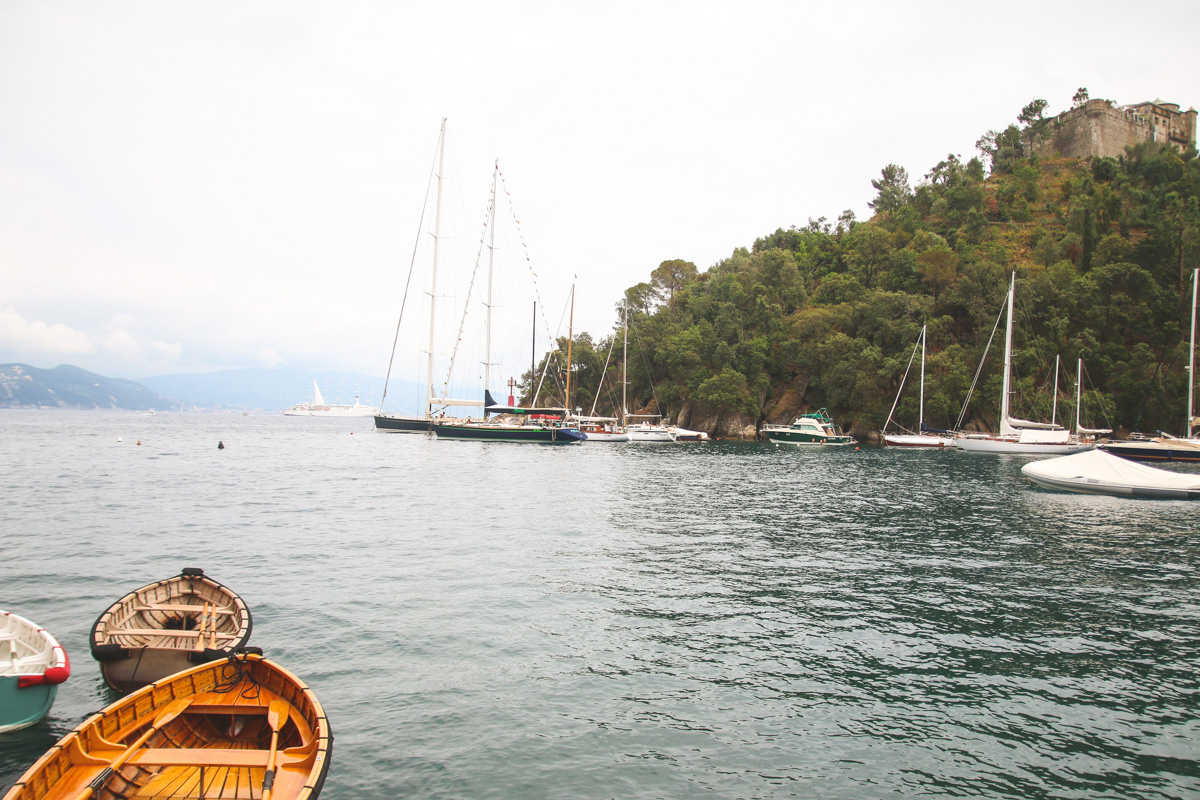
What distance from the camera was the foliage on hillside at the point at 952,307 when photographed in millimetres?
75562

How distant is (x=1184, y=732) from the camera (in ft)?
31.9

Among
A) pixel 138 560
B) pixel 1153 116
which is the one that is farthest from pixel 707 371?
pixel 1153 116

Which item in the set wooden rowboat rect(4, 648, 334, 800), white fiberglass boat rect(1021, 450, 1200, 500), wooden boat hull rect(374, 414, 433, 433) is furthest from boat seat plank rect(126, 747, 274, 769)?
wooden boat hull rect(374, 414, 433, 433)

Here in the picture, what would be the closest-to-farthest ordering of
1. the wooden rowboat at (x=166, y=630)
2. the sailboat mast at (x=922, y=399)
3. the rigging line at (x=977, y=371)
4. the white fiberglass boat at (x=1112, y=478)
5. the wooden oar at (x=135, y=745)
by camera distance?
the wooden oar at (x=135, y=745), the wooden rowboat at (x=166, y=630), the white fiberglass boat at (x=1112, y=478), the rigging line at (x=977, y=371), the sailboat mast at (x=922, y=399)

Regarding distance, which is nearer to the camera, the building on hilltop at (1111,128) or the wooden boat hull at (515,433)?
→ the wooden boat hull at (515,433)

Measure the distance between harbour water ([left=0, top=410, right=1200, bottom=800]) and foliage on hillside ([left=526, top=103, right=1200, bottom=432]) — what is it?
50177 millimetres

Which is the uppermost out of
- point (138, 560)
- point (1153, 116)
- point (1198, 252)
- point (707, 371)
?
point (1153, 116)

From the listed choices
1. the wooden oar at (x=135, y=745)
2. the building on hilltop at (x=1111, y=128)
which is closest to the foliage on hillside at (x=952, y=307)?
the building on hilltop at (x=1111, y=128)

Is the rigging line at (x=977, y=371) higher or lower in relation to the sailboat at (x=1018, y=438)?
higher

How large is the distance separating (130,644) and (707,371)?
87.7 metres

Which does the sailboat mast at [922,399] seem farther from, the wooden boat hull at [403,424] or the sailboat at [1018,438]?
the wooden boat hull at [403,424]

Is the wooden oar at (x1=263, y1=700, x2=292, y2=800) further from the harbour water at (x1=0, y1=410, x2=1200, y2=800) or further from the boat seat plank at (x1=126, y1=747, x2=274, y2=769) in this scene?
the harbour water at (x1=0, y1=410, x2=1200, y2=800)

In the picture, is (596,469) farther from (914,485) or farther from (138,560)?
(138,560)

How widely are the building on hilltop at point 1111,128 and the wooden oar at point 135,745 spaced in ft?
527
